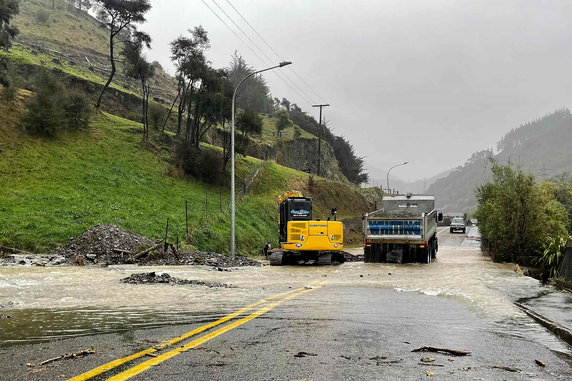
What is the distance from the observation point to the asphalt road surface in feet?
16.4

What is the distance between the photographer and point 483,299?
38.1 feet

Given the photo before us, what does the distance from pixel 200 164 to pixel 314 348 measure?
147ft

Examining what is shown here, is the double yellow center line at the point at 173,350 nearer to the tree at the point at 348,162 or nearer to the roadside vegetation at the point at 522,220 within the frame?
the roadside vegetation at the point at 522,220

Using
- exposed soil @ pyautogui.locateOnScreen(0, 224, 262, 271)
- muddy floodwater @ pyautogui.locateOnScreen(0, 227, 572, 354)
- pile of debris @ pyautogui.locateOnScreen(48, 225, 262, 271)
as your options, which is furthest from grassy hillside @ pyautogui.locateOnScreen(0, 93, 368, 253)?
muddy floodwater @ pyautogui.locateOnScreen(0, 227, 572, 354)

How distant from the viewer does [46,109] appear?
136 ft

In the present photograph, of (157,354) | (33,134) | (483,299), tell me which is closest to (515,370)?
(157,354)

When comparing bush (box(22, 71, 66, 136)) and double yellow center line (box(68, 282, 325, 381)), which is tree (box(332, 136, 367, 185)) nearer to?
bush (box(22, 71, 66, 136))

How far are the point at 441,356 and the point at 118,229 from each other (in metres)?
23.8

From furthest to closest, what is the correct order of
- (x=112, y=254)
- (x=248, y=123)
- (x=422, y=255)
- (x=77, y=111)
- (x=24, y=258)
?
(x=248, y=123) → (x=77, y=111) → (x=422, y=255) → (x=112, y=254) → (x=24, y=258)

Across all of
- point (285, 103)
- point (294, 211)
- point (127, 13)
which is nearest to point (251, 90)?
point (285, 103)

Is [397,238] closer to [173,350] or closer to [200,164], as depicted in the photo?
[173,350]

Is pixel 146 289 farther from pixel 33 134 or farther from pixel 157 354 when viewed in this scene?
pixel 33 134

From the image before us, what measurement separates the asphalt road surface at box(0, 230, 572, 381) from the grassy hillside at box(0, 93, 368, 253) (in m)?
22.2

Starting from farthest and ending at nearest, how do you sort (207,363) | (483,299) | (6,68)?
1. (6,68)
2. (483,299)
3. (207,363)
